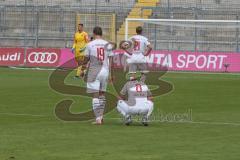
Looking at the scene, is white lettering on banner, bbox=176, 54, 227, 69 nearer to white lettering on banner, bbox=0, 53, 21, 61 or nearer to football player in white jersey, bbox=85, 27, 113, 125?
white lettering on banner, bbox=0, 53, 21, 61

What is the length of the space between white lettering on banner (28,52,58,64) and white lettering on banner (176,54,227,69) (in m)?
6.75

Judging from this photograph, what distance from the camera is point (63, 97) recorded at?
24750 millimetres

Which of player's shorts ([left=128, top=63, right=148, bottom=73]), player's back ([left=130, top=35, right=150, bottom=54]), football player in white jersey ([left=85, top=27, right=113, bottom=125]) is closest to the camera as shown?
football player in white jersey ([left=85, top=27, right=113, bottom=125])

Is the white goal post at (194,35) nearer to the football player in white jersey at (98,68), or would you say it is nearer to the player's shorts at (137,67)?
the player's shorts at (137,67)

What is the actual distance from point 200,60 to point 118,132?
25087 mm

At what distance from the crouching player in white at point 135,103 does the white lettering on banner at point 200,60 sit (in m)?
22.9

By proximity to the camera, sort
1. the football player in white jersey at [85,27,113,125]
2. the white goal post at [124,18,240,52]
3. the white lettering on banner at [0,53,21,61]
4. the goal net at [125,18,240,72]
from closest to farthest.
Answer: the football player in white jersey at [85,27,113,125]
the goal net at [125,18,240,72]
the white lettering on banner at [0,53,21,61]
the white goal post at [124,18,240,52]

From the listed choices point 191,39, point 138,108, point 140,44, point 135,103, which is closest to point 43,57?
point 191,39

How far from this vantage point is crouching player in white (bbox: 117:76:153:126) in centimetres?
1730

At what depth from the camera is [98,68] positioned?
1825 cm

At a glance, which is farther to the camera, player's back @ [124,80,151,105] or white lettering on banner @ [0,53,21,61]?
white lettering on banner @ [0,53,21,61]

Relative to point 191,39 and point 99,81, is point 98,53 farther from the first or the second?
point 191,39

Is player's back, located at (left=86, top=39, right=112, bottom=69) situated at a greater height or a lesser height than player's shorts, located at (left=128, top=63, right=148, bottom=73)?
greater

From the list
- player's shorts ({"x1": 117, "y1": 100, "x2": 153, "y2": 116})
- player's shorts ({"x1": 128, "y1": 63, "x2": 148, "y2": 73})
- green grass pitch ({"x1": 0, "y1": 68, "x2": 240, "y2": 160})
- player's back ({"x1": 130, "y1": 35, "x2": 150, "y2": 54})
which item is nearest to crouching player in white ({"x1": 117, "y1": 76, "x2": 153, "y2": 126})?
player's shorts ({"x1": 117, "y1": 100, "x2": 153, "y2": 116})
